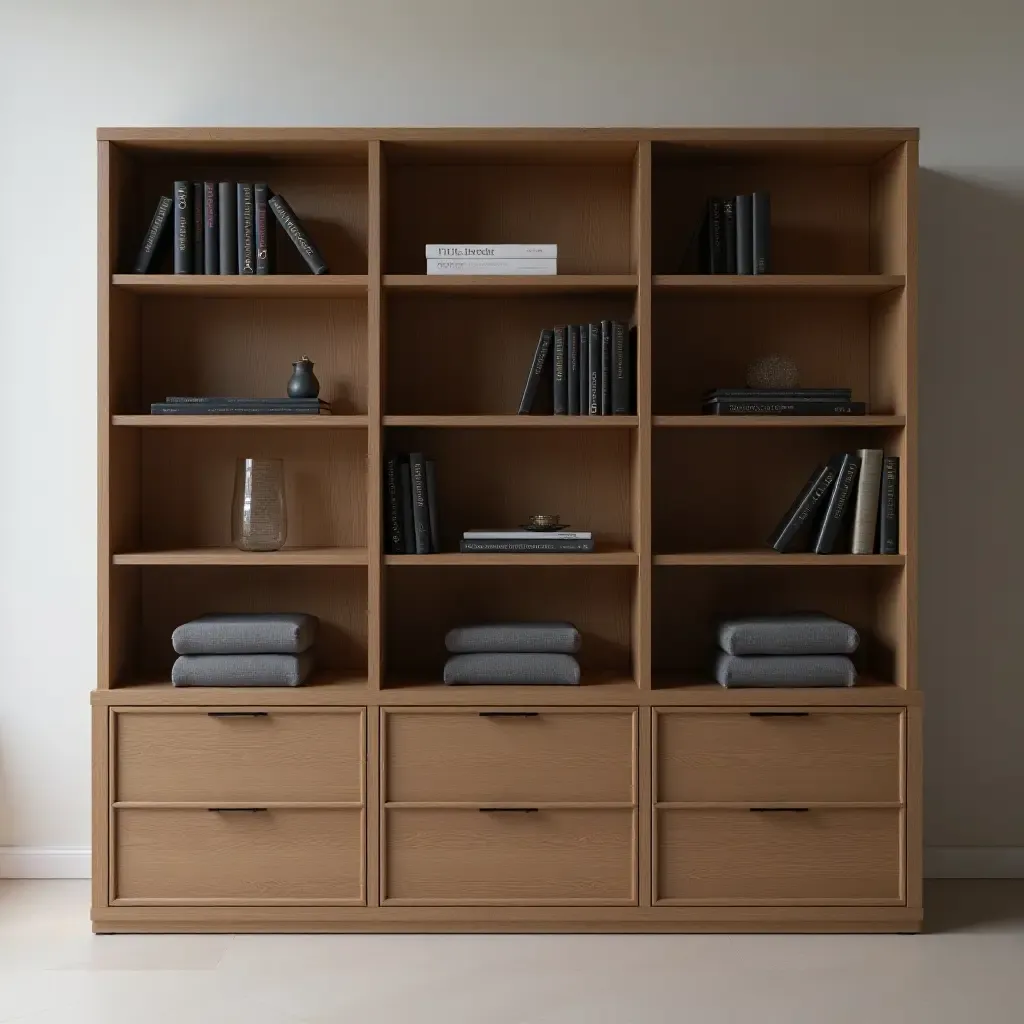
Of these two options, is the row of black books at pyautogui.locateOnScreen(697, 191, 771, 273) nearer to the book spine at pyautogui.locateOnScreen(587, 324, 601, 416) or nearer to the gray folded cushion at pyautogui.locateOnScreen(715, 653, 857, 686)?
the book spine at pyautogui.locateOnScreen(587, 324, 601, 416)

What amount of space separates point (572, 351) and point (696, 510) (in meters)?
0.64

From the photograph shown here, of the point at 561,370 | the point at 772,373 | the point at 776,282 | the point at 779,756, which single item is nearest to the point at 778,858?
the point at 779,756

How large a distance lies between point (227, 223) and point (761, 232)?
4.70 feet

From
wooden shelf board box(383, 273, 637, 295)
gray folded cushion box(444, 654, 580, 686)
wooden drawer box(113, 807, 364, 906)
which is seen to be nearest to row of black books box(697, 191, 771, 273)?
wooden shelf board box(383, 273, 637, 295)

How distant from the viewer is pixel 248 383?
3254 millimetres

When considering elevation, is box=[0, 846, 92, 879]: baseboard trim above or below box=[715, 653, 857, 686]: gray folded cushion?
below

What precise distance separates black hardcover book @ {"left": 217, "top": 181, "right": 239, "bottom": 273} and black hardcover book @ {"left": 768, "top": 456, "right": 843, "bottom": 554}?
64.9 inches

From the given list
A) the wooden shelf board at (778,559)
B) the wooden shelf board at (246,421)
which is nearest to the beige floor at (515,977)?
the wooden shelf board at (778,559)

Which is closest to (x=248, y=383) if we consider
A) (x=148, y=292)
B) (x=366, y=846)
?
(x=148, y=292)

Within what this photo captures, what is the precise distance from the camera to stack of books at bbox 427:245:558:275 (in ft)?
9.68

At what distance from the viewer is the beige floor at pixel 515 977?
250cm

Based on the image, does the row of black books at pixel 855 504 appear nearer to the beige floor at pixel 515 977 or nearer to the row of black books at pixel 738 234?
the row of black books at pixel 738 234

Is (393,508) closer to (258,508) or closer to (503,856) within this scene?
(258,508)

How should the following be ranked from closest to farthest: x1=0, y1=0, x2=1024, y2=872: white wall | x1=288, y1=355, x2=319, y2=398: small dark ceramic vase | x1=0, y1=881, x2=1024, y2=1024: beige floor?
x1=0, y1=881, x2=1024, y2=1024: beige floor < x1=288, y1=355, x2=319, y2=398: small dark ceramic vase < x1=0, y1=0, x2=1024, y2=872: white wall
